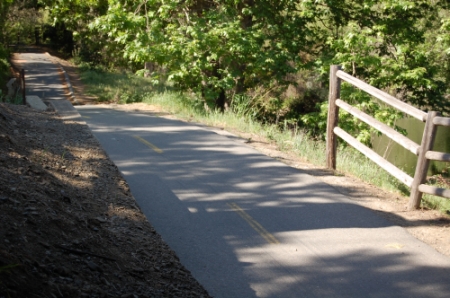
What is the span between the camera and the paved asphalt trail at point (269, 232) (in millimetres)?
5926

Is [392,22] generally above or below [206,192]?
above

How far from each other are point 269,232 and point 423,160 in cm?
264

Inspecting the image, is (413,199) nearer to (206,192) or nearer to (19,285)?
(206,192)

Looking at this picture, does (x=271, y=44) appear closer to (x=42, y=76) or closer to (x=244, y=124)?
(x=244, y=124)

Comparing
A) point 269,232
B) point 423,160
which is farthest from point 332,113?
point 269,232

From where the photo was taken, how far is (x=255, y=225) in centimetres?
766

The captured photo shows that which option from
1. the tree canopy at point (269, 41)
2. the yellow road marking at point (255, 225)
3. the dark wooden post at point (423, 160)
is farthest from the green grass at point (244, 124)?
the yellow road marking at point (255, 225)

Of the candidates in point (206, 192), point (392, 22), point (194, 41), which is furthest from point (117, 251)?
point (392, 22)

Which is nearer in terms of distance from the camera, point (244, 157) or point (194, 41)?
point (244, 157)

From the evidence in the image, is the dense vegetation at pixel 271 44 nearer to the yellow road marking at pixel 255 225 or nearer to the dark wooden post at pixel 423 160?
the dark wooden post at pixel 423 160

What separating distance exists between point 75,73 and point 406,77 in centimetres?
2527

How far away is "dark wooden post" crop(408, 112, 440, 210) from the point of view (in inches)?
325

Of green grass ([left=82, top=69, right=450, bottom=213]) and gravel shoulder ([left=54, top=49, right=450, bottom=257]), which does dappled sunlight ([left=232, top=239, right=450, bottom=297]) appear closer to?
gravel shoulder ([left=54, top=49, right=450, bottom=257])

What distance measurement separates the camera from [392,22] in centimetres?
2114
